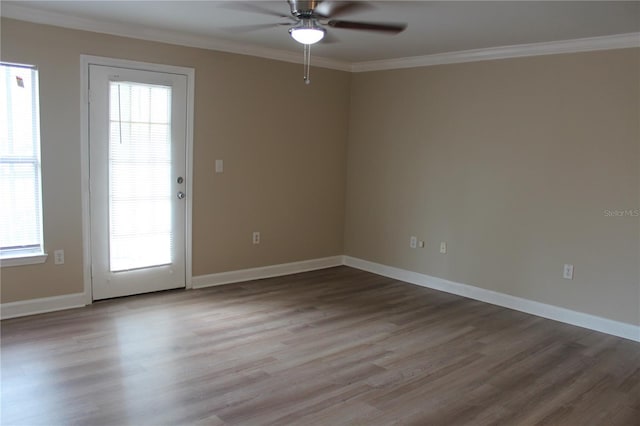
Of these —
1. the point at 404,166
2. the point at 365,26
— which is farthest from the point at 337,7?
the point at 404,166

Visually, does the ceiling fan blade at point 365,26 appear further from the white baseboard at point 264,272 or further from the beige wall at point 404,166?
the white baseboard at point 264,272

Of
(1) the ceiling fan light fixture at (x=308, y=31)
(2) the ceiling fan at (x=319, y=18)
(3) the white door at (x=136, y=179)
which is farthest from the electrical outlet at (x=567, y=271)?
(3) the white door at (x=136, y=179)

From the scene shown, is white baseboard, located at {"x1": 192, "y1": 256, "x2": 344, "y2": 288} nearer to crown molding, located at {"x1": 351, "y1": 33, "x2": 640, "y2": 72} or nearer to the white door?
the white door

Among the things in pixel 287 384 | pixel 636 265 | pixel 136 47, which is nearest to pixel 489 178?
pixel 636 265

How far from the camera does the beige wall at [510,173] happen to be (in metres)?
3.98

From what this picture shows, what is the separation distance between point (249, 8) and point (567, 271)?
11.0 feet

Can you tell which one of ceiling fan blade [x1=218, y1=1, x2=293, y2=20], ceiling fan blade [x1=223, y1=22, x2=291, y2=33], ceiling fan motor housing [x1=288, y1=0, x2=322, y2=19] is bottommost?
ceiling fan motor housing [x1=288, y1=0, x2=322, y2=19]

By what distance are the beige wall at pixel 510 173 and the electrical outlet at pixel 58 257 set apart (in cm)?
322

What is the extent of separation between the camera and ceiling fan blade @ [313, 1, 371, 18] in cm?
317

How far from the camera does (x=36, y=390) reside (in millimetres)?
2805

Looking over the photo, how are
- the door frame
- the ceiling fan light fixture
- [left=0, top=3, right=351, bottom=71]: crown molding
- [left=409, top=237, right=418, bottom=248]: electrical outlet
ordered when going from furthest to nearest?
[left=409, top=237, right=418, bottom=248]: electrical outlet → the door frame → [left=0, top=3, right=351, bottom=71]: crown molding → the ceiling fan light fixture

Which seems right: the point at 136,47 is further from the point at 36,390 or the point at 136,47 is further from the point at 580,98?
the point at 580,98

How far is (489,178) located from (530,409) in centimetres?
243

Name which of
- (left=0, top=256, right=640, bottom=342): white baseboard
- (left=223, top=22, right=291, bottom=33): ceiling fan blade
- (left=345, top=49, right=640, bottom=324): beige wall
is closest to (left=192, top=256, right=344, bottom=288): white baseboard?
(left=0, top=256, right=640, bottom=342): white baseboard
